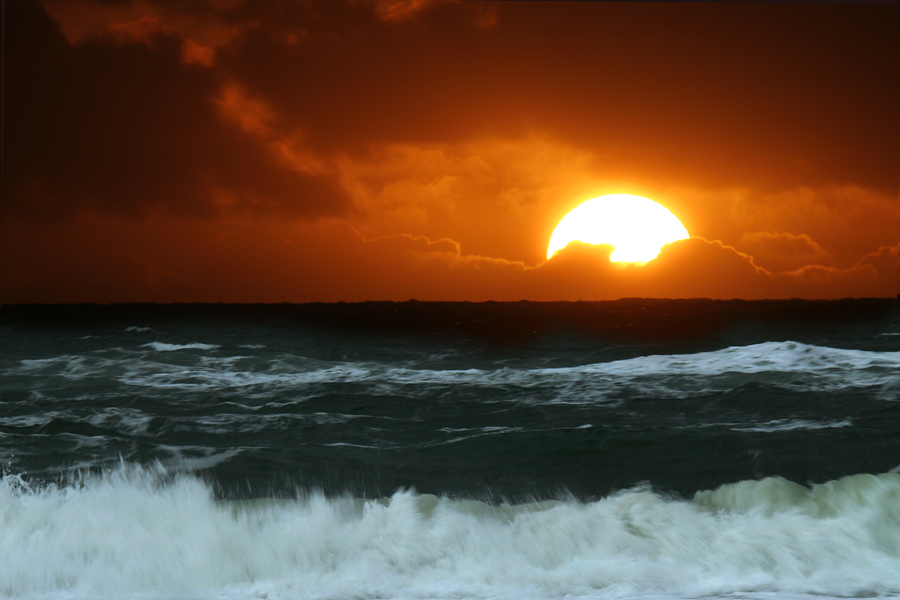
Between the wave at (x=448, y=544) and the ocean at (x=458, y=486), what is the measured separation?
0.08ft

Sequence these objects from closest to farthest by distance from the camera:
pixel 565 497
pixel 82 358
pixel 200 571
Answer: pixel 200 571, pixel 565 497, pixel 82 358

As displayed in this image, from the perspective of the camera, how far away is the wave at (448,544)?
214 inches

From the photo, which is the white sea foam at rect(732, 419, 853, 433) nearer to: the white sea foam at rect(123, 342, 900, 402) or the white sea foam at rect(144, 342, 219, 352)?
the white sea foam at rect(123, 342, 900, 402)

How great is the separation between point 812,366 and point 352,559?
14.8m

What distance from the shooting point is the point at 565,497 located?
7.39 metres

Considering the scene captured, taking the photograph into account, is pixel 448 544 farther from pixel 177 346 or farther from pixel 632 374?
pixel 177 346

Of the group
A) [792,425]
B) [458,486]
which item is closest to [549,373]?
[792,425]

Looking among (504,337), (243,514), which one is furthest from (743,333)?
(243,514)

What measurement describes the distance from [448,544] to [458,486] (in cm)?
178

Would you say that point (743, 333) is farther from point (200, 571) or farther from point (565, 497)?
point (200, 571)

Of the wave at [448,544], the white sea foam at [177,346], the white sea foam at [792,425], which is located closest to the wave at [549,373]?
the white sea foam at [177,346]

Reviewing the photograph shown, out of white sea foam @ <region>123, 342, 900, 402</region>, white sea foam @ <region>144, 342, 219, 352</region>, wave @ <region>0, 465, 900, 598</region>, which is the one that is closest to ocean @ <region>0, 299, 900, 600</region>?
wave @ <region>0, 465, 900, 598</region>

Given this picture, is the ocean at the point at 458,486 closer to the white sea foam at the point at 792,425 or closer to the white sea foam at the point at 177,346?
the white sea foam at the point at 792,425

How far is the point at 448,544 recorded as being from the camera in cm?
606
